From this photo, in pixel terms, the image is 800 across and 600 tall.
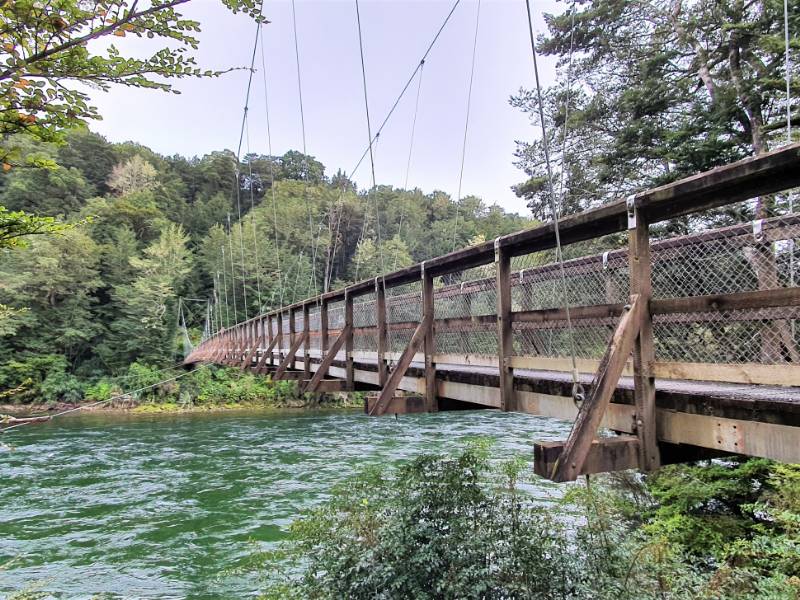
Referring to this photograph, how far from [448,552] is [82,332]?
25470mm

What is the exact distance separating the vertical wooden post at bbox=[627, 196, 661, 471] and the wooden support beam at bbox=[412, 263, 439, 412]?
5.28ft

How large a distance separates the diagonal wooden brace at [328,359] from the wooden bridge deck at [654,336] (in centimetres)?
151

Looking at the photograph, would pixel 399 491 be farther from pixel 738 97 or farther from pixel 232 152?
pixel 232 152

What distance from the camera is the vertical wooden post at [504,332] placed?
9.09 feet

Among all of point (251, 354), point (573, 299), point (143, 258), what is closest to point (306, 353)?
point (251, 354)

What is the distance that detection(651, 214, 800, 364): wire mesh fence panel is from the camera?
6.56 feet

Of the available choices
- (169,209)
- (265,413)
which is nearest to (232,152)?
(169,209)

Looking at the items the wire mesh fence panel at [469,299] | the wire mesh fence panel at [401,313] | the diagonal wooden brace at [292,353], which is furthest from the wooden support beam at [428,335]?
the diagonal wooden brace at [292,353]

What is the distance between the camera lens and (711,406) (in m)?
1.75

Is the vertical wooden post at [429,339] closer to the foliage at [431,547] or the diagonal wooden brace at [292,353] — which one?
the foliage at [431,547]

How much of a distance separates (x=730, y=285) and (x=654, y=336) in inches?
21.8

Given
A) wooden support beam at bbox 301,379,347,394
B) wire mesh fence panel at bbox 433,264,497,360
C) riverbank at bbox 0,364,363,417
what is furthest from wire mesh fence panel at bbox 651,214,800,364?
riverbank at bbox 0,364,363,417

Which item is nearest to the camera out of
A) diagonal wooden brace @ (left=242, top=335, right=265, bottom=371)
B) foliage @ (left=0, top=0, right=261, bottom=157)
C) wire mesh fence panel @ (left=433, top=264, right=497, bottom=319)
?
foliage @ (left=0, top=0, right=261, bottom=157)

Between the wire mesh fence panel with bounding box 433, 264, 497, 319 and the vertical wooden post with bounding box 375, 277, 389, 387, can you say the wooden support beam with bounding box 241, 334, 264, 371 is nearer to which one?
the wire mesh fence panel with bounding box 433, 264, 497, 319
